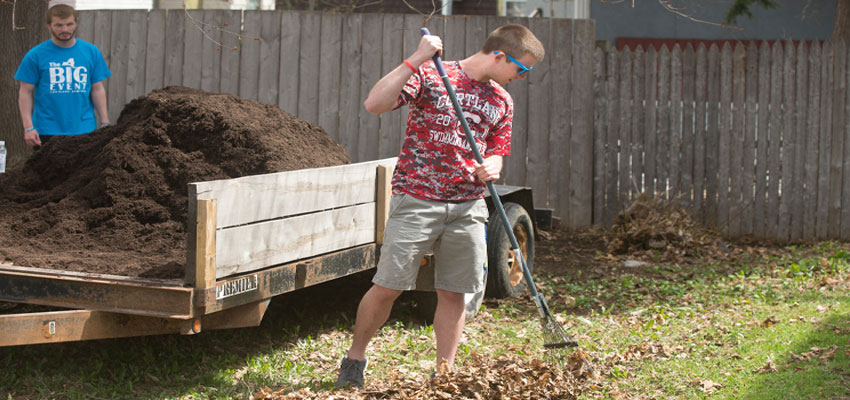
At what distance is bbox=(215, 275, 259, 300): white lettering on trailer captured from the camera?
3.55 m

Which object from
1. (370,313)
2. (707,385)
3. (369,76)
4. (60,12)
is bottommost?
(707,385)

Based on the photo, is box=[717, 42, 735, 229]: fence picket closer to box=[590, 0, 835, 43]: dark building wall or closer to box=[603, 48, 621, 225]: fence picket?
box=[603, 48, 621, 225]: fence picket

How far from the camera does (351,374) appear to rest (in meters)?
3.88

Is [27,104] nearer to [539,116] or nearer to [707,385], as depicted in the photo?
[539,116]

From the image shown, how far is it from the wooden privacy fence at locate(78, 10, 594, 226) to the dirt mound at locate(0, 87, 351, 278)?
3.28m

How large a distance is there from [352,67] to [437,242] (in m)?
5.23

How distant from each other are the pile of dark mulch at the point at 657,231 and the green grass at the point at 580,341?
1.29m

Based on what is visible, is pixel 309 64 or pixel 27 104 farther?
pixel 309 64

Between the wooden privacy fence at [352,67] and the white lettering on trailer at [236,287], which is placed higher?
the wooden privacy fence at [352,67]

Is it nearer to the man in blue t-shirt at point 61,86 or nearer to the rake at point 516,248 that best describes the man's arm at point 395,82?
the rake at point 516,248

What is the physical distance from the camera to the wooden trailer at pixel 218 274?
342 cm

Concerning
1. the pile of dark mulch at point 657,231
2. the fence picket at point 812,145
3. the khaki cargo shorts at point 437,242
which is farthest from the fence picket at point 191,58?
the fence picket at point 812,145

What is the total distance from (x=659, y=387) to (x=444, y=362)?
3.96ft

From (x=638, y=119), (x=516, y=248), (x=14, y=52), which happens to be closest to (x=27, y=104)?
(x=14, y=52)
